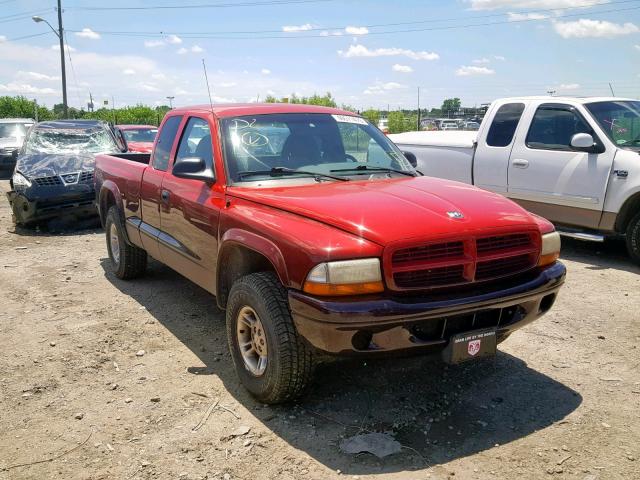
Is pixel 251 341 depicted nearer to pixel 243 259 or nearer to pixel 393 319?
pixel 243 259

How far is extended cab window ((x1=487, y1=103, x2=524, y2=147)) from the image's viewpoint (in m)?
7.64

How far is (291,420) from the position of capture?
336 cm

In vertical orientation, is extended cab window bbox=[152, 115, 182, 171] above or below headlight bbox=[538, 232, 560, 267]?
above

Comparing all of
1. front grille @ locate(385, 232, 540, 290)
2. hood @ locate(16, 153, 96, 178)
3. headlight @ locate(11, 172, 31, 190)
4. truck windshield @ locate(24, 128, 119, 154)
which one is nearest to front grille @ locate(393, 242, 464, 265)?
front grille @ locate(385, 232, 540, 290)

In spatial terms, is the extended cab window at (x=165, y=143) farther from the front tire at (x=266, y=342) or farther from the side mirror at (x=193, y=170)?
the front tire at (x=266, y=342)

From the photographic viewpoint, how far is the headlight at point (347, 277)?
2.88m

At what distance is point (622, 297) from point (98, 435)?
188 inches

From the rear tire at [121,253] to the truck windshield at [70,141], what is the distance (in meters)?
4.22

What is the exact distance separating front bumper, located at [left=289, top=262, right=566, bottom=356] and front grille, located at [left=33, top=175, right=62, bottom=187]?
7153 millimetres

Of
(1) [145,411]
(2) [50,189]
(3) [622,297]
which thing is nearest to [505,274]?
(1) [145,411]

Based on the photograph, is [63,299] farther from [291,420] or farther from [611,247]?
[611,247]

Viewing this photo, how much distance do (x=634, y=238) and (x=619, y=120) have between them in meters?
1.47

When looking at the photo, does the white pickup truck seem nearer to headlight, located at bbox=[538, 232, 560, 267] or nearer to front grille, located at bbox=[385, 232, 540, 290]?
headlight, located at bbox=[538, 232, 560, 267]

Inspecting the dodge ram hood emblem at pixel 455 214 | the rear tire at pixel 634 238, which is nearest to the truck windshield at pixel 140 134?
the rear tire at pixel 634 238
